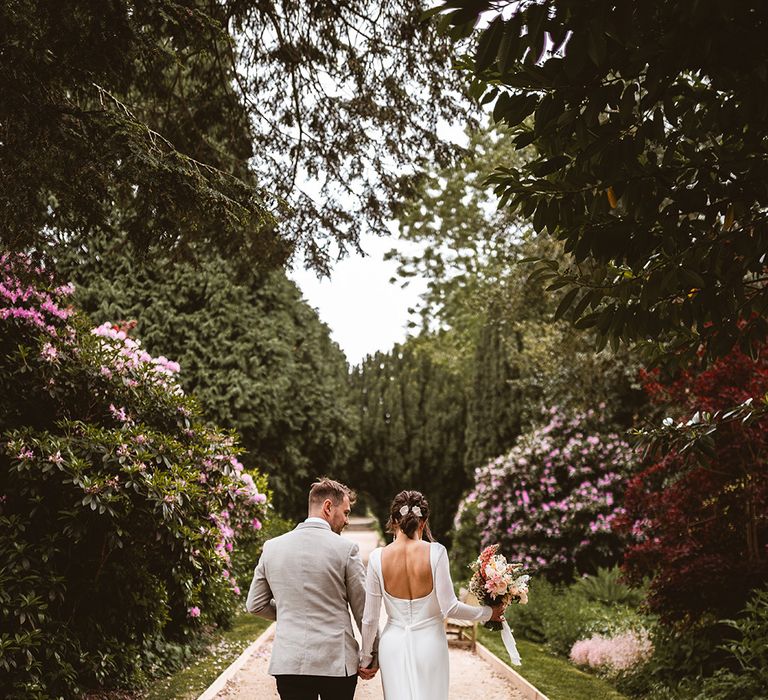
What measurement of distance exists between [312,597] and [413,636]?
77 cm

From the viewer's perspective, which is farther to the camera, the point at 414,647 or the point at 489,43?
the point at 414,647

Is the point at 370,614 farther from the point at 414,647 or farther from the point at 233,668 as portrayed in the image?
the point at 233,668

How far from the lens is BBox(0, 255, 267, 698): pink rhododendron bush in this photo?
18.9 ft

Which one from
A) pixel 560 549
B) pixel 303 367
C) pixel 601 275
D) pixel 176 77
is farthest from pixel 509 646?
pixel 303 367

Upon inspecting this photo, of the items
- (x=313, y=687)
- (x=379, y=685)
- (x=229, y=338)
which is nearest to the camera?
(x=313, y=687)

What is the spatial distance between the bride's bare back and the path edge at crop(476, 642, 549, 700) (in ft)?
11.3

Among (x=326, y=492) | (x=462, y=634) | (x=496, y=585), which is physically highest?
(x=326, y=492)

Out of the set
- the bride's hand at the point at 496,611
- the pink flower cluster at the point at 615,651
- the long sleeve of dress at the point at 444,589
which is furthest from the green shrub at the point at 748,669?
the long sleeve of dress at the point at 444,589

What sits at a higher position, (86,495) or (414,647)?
(86,495)

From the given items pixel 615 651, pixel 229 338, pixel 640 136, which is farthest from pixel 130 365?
pixel 229 338

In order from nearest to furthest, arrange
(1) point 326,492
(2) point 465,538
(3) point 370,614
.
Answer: (1) point 326,492 → (3) point 370,614 → (2) point 465,538

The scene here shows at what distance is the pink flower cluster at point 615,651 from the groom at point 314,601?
5.50 metres

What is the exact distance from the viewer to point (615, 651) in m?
8.93

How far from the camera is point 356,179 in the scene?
9.27 metres
